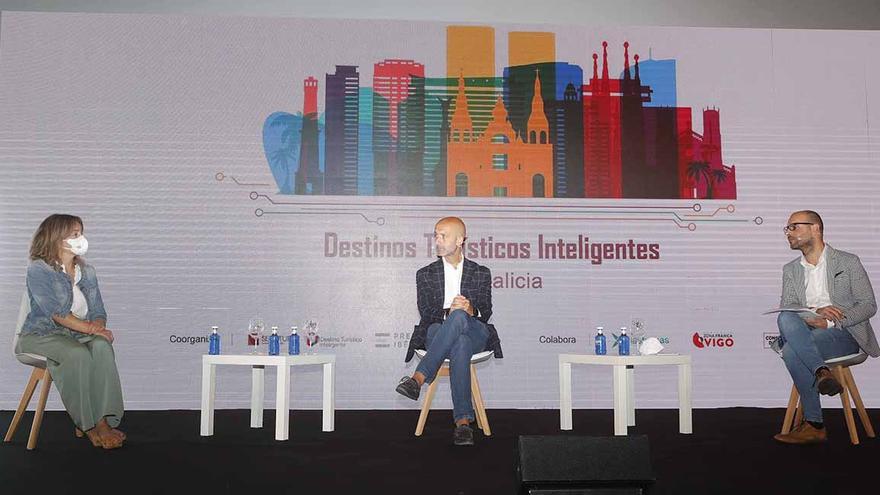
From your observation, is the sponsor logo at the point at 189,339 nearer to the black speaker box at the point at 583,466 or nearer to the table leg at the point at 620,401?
the table leg at the point at 620,401

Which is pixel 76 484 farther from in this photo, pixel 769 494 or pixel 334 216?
pixel 334 216

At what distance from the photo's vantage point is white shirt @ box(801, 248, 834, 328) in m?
3.92

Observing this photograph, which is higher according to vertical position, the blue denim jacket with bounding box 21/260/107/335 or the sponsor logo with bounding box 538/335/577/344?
the blue denim jacket with bounding box 21/260/107/335

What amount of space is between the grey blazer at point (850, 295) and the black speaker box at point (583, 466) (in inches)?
82.0

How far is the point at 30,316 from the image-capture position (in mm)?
3518

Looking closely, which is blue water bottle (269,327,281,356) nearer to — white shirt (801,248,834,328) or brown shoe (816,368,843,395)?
brown shoe (816,368,843,395)

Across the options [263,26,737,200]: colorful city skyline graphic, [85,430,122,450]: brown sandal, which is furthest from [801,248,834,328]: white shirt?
[85,430,122,450]: brown sandal

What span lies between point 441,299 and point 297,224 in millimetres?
1612

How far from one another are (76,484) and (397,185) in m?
3.10

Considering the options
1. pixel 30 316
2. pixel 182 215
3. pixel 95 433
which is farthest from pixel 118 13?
pixel 95 433

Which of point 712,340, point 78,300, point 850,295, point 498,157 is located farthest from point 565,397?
point 78,300

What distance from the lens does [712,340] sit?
17.3 feet

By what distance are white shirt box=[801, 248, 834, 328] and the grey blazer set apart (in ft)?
0.30

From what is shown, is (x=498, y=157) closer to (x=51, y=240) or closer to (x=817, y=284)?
(x=817, y=284)
